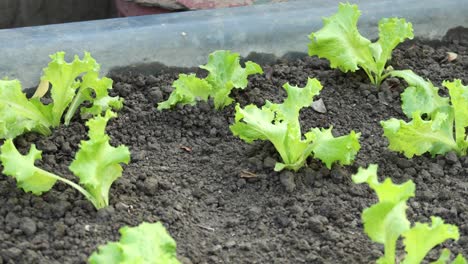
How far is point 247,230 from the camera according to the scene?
6.12 ft

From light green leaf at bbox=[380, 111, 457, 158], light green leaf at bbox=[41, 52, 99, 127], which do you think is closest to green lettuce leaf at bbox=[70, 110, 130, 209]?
light green leaf at bbox=[41, 52, 99, 127]

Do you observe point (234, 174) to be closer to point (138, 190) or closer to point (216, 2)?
point (138, 190)

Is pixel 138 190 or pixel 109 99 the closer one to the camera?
pixel 138 190

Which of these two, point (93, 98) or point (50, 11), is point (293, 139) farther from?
point (50, 11)

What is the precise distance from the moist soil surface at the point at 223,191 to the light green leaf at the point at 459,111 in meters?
0.05

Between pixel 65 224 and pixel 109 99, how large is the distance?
19.9 inches

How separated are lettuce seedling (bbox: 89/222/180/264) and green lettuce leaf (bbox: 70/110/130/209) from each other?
0.71 feet

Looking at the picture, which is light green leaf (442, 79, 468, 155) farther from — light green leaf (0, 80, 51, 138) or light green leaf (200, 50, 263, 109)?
light green leaf (0, 80, 51, 138)

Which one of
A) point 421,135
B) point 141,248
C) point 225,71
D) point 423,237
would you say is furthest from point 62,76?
point 423,237

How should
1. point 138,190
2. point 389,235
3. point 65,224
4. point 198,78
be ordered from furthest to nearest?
point 198,78 → point 138,190 → point 65,224 → point 389,235

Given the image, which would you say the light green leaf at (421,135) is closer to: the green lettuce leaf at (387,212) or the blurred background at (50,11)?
the green lettuce leaf at (387,212)

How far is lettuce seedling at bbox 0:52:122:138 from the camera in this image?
6.81 feet

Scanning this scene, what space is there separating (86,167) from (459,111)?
936 mm

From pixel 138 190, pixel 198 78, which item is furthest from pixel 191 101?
pixel 138 190
